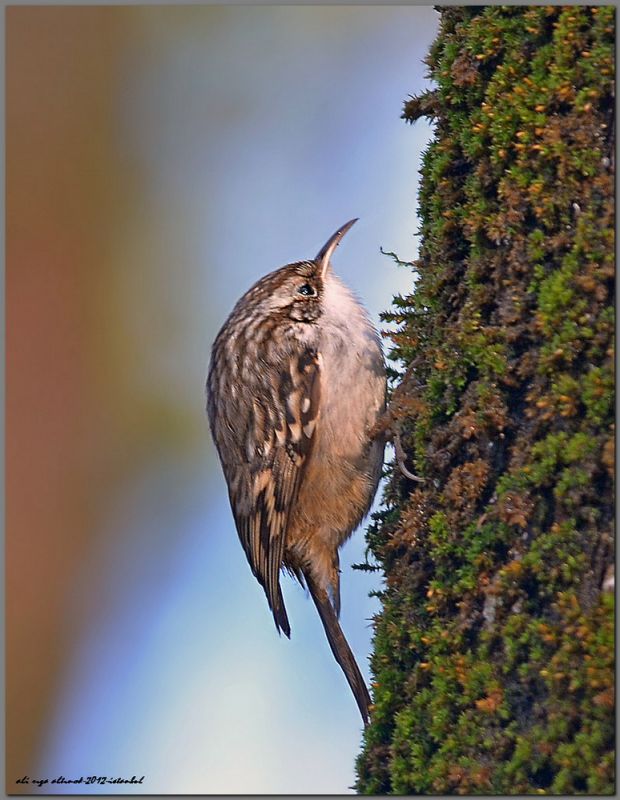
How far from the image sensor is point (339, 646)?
9.25 feet

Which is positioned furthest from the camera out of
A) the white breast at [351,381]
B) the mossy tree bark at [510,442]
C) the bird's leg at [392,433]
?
the white breast at [351,381]

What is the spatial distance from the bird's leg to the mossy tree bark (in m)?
0.05

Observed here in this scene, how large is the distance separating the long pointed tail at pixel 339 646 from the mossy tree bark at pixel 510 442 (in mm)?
428

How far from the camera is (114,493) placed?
3424 millimetres

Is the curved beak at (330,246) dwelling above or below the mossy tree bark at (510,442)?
above

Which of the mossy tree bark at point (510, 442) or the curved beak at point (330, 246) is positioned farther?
the curved beak at point (330, 246)

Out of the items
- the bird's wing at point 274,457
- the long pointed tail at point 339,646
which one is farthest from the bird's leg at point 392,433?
the long pointed tail at point 339,646

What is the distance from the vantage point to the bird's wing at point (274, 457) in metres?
2.87

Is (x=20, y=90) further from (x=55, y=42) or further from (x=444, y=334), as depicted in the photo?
(x=444, y=334)

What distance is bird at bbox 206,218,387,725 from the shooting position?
281 centimetres

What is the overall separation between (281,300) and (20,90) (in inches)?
40.9

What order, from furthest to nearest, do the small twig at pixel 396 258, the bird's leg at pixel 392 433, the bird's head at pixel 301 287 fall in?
the bird's head at pixel 301 287 → the small twig at pixel 396 258 → the bird's leg at pixel 392 433

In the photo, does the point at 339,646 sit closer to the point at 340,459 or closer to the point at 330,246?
the point at 340,459

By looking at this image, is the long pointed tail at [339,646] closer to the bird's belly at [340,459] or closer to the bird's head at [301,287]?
the bird's belly at [340,459]
